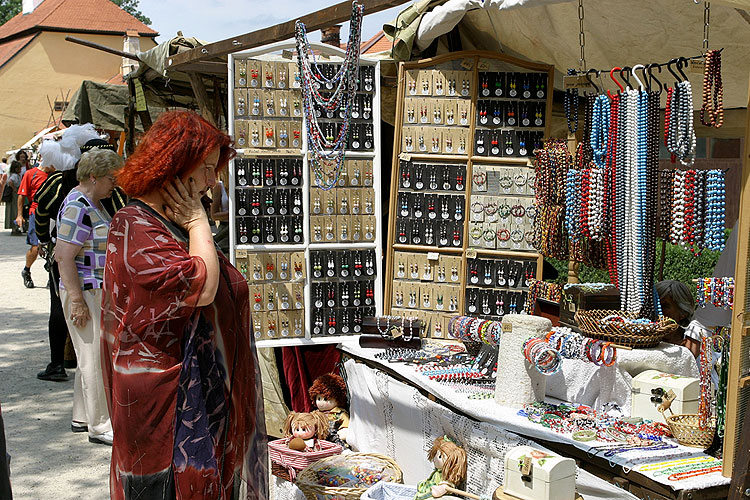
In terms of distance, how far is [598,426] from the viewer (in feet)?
10.7

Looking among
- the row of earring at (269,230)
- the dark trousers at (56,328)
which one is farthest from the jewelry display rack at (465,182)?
the dark trousers at (56,328)

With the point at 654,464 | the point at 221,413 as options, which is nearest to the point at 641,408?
the point at 654,464

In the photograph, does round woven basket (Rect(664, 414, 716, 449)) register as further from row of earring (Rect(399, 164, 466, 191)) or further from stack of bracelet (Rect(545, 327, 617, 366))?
row of earring (Rect(399, 164, 466, 191))

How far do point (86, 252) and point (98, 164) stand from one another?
56cm

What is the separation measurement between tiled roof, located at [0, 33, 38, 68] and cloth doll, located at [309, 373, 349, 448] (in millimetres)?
32465

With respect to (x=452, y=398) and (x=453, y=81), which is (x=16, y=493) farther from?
(x=453, y=81)

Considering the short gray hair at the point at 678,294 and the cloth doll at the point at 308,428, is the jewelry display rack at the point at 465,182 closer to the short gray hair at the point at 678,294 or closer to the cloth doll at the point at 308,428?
the short gray hair at the point at 678,294

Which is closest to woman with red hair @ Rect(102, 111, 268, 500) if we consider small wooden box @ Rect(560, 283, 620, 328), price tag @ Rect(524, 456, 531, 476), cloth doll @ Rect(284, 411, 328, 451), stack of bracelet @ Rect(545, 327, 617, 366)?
price tag @ Rect(524, 456, 531, 476)

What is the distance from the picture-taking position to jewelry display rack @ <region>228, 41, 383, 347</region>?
522 cm

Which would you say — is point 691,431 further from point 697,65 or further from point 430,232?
point 430,232

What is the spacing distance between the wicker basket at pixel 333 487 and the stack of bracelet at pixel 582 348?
1082 mm

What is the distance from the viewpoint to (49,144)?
635 cm

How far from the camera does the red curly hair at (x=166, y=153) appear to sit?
2.57m

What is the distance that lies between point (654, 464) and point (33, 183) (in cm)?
839
